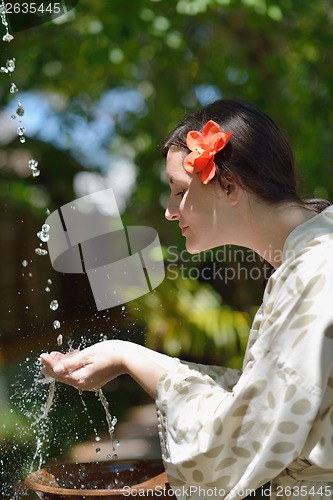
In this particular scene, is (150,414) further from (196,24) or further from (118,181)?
(196,24)

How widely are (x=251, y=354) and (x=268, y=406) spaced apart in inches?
3.9

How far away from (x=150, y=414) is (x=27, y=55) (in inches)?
87.7

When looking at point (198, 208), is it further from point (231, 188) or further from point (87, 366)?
point (87, 366)

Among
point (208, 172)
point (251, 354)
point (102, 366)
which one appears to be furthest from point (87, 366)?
point (208, 172)

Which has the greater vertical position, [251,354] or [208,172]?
[208,172]

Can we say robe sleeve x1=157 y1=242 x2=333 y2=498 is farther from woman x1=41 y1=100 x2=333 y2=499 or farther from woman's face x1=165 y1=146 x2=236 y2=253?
woman's face x1=165 y1=146 x2=236 y2=253

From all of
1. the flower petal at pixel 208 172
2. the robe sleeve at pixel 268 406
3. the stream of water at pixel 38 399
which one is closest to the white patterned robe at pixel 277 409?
the robe sleeve at pixel 268 406

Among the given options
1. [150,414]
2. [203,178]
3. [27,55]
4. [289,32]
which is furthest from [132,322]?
[203,178]

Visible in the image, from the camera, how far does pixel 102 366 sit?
5.14 feet

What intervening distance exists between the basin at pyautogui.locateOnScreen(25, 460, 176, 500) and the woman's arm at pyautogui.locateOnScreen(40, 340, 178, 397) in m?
0.22

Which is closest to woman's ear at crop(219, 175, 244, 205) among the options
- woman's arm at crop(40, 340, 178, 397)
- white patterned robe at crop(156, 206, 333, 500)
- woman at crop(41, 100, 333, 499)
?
woman at crop(41, 100, 333, 499)

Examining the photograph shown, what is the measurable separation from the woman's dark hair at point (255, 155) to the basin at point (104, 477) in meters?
0.64

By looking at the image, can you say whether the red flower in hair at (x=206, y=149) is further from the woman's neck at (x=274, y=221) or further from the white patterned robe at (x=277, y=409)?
the white patterned robe at (x=277, y=409)

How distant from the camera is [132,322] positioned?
3.99 m
